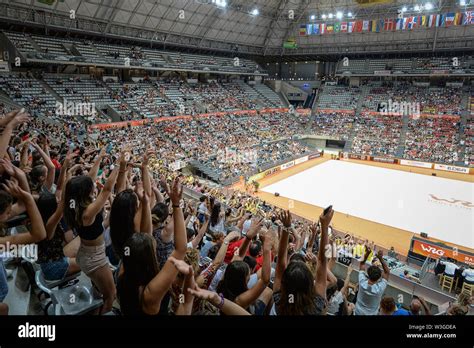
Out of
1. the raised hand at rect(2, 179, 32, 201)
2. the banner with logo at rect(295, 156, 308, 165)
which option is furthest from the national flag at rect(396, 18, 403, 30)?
the raised hand at rect(2, 179, 32, 201)

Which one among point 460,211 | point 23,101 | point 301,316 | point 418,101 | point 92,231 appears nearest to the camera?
point 301,316

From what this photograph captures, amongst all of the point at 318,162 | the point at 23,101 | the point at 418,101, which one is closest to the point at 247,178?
the point at 318,162

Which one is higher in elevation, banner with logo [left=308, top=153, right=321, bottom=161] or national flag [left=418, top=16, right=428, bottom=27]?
national flag [left=418, top=16, right=428, bottom=27]

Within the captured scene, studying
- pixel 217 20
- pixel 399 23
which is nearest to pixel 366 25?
pixel 399 23

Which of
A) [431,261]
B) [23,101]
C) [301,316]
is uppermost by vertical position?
[23,101]

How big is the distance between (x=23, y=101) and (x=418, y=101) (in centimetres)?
4727

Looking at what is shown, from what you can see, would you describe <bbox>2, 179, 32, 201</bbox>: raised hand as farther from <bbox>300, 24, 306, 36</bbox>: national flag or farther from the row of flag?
<bbox>300, 24, 306, 36</bbox>: national flag

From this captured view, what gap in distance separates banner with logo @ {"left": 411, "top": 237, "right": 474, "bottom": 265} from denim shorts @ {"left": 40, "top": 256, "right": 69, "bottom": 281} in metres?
14.9

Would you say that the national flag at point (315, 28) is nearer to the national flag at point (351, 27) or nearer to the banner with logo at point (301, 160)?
the national flag at point (351, 27)

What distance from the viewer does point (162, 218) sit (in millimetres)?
4070

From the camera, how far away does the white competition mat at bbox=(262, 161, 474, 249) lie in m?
19.9

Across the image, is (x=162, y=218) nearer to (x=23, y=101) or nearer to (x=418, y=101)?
(x=23, y=101)

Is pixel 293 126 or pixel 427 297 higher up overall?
pixel 293 126

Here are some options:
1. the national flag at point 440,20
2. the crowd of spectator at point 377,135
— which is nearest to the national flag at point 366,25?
the national flag at point 440,20
